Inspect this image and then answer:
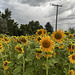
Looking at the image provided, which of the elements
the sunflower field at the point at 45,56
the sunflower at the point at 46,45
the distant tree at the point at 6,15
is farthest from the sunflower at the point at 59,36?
the distant tree at the point at 6,15

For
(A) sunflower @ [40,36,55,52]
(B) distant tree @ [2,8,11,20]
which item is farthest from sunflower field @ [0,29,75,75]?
(B) distant tree @ [2,8,11,20]

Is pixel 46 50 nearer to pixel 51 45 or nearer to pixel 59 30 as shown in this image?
pixel 51 45

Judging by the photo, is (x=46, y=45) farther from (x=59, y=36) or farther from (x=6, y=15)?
(x=6, y=15)

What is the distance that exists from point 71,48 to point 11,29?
3947 centimetres

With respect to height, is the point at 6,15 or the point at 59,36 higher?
the point at 6,15

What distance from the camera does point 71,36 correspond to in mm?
3279

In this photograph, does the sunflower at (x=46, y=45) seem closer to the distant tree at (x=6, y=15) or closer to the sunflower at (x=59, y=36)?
the sunflower at (x=59, y=36)

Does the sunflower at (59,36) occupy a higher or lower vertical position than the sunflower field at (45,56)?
higher

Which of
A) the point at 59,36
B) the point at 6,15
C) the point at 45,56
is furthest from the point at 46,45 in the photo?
the point at 6,15

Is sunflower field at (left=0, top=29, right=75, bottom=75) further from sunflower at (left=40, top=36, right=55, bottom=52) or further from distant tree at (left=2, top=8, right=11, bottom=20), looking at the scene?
distant tree at (left=2, top=8, right=11, bottom=20)

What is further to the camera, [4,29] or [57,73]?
[4,29]

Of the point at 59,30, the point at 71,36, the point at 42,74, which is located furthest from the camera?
the point at 71,36

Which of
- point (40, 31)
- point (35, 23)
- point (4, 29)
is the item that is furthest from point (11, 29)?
point (40, 31)

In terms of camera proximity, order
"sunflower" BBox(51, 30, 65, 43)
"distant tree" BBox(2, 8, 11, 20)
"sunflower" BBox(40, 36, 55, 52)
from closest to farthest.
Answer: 1. "sunflower" BBox(40, 36, 55, 52)
2. "sunflower" BBox(51, 30, 65, 43)
3. "distant tree" BBox(2, 8, 11, 20)
